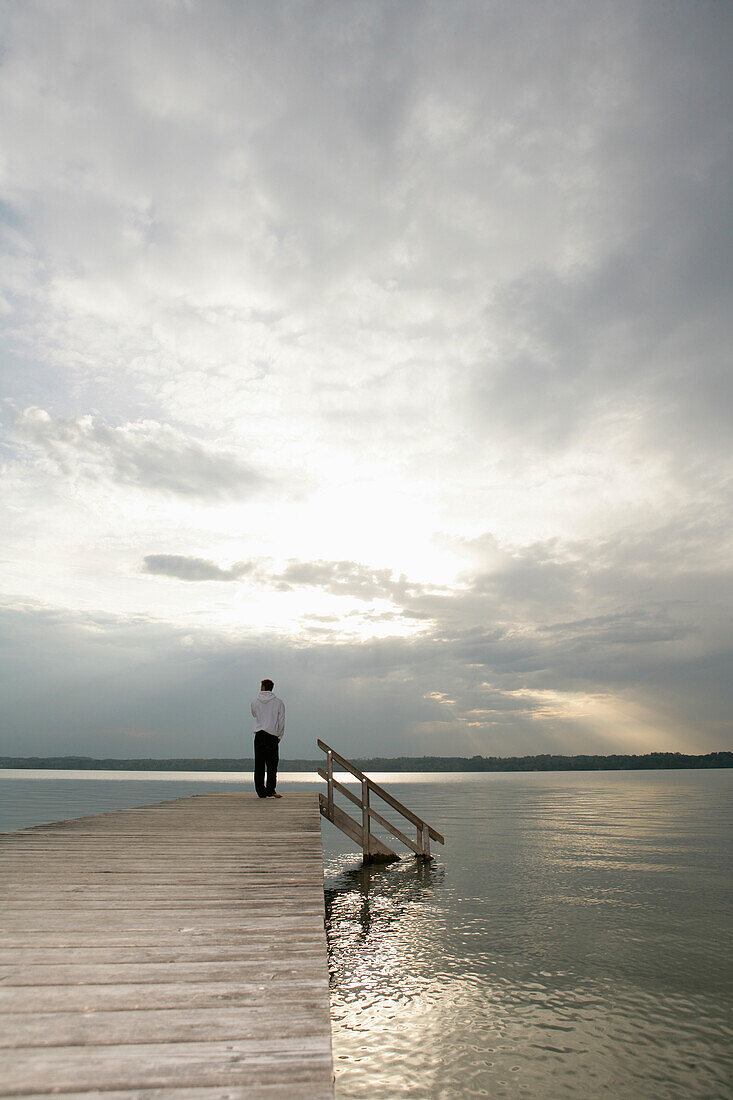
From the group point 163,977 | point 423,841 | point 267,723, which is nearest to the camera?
point 163,977

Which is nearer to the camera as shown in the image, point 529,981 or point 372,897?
point 529,981

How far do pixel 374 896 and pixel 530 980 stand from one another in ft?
19.5

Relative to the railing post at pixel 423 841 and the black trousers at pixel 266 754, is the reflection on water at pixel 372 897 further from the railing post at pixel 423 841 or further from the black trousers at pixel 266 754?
the black trousers at pixel 266 754

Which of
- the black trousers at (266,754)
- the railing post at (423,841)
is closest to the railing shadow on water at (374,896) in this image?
the railing post at (423,841)

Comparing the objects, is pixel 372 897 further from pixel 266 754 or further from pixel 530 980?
pixel 530 980

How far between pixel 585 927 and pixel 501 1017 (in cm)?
516

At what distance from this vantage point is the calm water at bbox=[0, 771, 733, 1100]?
5918mm

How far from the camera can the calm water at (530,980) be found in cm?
592

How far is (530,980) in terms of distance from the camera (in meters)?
8.43

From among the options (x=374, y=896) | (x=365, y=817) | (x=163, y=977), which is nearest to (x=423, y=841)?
(x=365, y=817)

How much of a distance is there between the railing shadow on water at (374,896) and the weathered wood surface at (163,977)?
4.99 metres

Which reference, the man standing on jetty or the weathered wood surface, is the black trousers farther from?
the weathered wood surface

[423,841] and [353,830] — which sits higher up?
[353,830]

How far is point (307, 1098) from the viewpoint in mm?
2381
